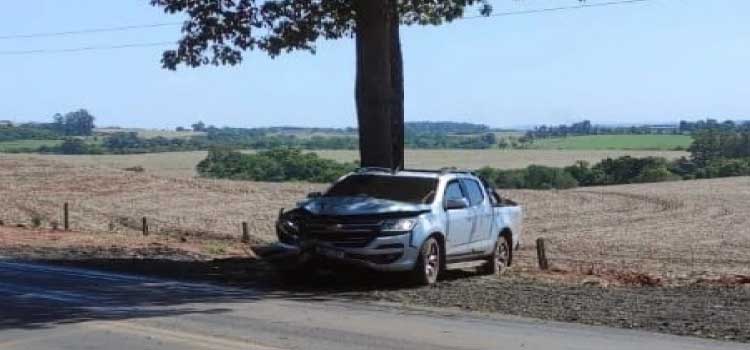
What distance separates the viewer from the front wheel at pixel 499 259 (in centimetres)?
1686

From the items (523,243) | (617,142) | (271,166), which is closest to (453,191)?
(523,243)

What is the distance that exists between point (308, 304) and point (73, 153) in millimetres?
82365

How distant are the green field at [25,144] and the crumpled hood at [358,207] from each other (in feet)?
276

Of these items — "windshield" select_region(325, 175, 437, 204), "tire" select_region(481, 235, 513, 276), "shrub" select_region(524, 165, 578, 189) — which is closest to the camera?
"windshield" select_region(325, 175, 437, 204)

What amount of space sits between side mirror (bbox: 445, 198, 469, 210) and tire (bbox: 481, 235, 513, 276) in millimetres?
1478

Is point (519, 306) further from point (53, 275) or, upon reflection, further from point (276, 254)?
point (53, 275)

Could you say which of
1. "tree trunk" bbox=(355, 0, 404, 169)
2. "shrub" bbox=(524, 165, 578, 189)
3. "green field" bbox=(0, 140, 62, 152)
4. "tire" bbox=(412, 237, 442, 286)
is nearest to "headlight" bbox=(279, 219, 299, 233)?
"tire" bbox=(412, 237, 442, 286)

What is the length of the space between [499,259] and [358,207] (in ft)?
12.1

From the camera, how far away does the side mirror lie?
50.2 feet

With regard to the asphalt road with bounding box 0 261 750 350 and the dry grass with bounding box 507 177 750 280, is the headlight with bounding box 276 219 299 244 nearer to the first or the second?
the asphalt road with bounding box 0 261 750 350

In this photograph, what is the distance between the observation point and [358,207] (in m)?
14.4

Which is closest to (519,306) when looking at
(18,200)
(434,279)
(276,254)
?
(434,279)

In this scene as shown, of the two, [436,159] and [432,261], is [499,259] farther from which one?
[436,159]

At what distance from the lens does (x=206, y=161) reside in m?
78.8
